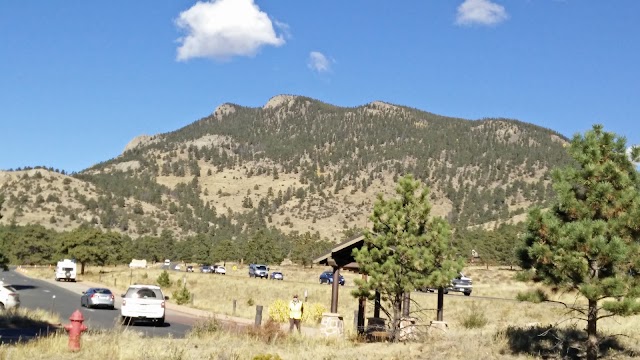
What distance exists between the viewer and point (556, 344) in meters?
16.1

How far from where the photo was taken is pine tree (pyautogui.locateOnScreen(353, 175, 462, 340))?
18.0 meters

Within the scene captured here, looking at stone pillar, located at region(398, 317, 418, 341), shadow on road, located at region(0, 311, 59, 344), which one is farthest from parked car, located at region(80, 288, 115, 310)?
stone pillar, located at region(398, 317, 418, 341)

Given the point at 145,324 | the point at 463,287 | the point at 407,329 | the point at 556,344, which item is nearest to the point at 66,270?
the point at 463,287

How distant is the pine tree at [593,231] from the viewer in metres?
12.5

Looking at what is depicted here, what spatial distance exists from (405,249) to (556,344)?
4.82m

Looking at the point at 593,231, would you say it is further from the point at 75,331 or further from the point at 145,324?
the point at 145,324

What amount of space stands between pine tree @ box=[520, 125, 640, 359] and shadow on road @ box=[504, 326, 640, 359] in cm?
236

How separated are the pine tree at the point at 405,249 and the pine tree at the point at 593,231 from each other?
435 cm

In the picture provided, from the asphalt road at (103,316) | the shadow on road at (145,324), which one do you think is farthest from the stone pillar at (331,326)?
the shadow on road at (145,324)

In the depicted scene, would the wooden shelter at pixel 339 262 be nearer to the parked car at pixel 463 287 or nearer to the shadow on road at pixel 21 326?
the shadow on road at pixel 21 326

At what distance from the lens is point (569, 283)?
13.0 meters

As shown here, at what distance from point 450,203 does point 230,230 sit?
6440 cm

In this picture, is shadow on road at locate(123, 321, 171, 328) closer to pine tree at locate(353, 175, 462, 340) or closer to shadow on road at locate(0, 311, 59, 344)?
shadow on road at locate(0, 311, 59, 344)

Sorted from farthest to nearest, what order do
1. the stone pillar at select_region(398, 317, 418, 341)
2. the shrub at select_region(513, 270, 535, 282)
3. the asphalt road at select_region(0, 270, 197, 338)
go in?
the asphalt road at select_region(0, 270, 197, 338) → the stone pillar at select_region(398, 317, 418, 341) → the shrub at select_region(513, 270, 535, 282)
